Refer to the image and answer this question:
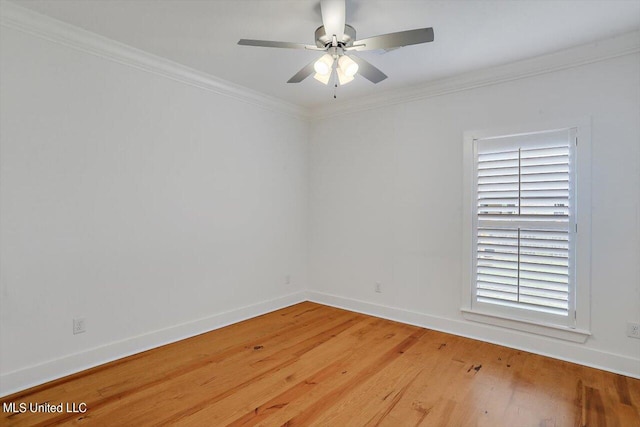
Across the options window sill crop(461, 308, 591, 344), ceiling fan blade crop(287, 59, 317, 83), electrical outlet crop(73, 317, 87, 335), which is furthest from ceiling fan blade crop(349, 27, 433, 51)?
electrical outlet crop(73, 317, 87, 335)

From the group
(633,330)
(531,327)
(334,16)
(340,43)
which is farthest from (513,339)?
(334,16)

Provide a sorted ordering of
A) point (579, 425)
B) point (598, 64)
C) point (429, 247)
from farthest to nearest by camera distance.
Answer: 1. point (429, 247)
2. point (598, 64)
3. point (579, 425)

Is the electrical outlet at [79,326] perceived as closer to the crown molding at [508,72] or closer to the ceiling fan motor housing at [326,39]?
the ceiling fan motor housing at [326,39]

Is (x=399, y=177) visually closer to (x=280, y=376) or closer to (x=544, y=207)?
(x=544, y=207)

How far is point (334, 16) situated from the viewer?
2016 mm

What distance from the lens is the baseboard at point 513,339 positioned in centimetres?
261

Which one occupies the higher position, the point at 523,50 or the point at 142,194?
the point at 523,50

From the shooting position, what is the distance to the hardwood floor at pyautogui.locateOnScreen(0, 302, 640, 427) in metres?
2.03

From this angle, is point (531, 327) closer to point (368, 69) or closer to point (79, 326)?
point (368, 69)

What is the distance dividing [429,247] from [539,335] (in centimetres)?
121

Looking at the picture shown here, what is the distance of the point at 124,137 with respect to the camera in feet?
9.31

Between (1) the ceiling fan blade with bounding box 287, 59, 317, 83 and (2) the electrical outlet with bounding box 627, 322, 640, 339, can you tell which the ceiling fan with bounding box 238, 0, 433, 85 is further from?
(2) the electrical outlet with bounding box 627, 322, 640, 339

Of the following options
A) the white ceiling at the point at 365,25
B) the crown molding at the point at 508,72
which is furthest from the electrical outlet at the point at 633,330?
the white ceiling at the point at 365,25

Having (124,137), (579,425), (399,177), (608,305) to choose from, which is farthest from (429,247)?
(124,137)
